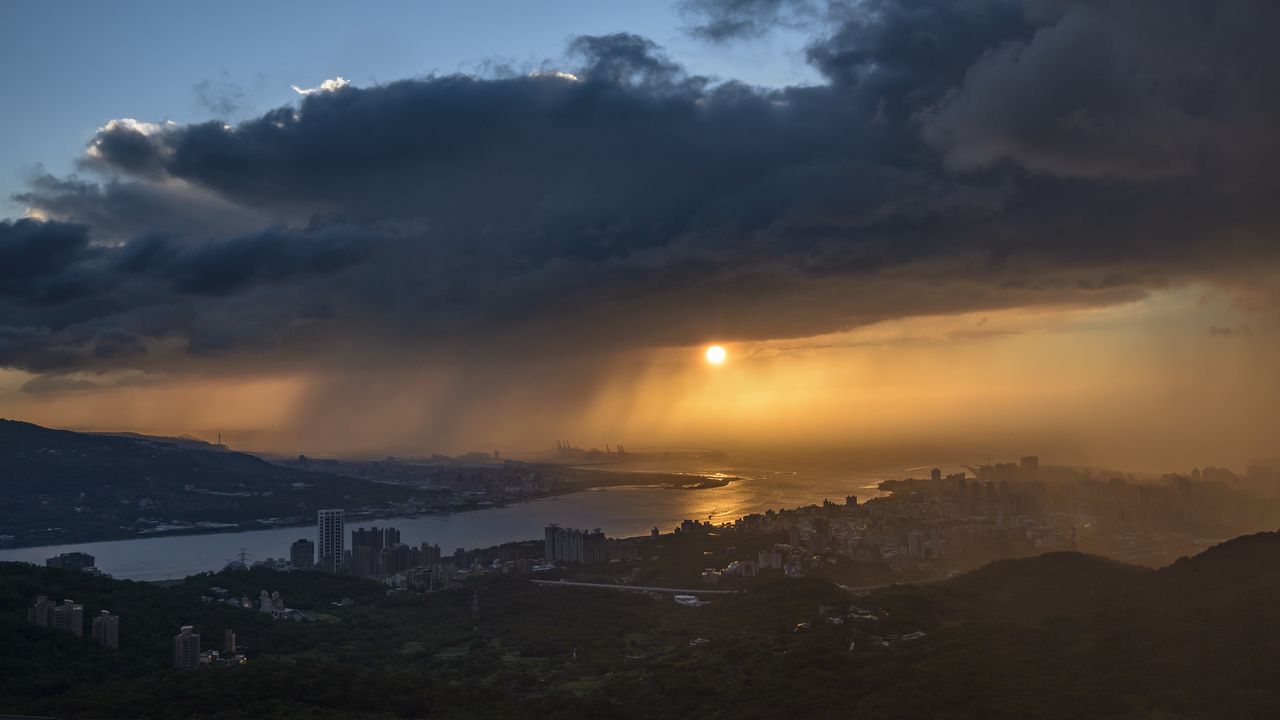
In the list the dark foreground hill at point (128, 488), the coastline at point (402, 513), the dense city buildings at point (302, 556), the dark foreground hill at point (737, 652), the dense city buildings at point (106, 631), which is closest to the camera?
the dark foreground hill at point (737, 652)

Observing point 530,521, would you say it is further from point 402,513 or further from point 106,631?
point 106,631

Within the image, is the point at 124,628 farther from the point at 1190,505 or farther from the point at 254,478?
the point at 254,478

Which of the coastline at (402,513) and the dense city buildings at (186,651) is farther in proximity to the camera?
the coastline at (402,513)

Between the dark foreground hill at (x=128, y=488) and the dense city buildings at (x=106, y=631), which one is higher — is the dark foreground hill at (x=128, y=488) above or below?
above

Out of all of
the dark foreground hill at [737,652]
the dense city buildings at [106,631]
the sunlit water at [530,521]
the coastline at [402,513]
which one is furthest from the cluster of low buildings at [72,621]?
the coastline at [402,513]

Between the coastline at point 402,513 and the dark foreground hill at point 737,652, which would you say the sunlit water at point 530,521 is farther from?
the dark foreground hill at point 737,652

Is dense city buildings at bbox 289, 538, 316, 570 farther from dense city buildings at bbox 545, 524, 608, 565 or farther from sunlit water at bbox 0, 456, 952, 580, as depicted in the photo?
dense city buildings at bbox 545, 524, 608, 565
